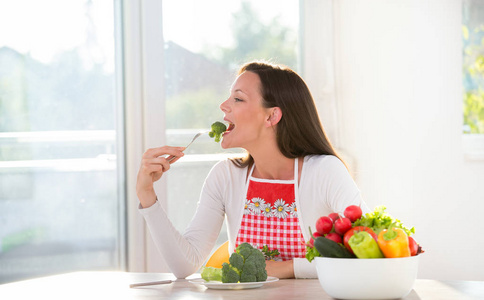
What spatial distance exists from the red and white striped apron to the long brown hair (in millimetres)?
95

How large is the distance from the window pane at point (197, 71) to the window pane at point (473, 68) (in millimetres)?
1215

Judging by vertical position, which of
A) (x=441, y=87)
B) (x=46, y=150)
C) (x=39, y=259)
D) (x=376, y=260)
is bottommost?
(x=39, y=259)

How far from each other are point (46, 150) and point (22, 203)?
0.88ft

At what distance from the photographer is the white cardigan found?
2.24 meters

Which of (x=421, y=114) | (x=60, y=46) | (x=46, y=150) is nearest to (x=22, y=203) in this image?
(x=46, y=150)

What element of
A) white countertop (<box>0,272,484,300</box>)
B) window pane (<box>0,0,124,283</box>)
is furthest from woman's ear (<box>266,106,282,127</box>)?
window pane (<box>0,0,124,283</box>)

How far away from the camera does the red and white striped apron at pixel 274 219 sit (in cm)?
225

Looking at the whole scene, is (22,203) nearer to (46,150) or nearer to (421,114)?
(46,150)

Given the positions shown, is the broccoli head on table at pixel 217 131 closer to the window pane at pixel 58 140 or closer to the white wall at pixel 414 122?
the window pane at pixel 58 140

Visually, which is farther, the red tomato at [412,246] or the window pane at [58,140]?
the window pane at [58,140]

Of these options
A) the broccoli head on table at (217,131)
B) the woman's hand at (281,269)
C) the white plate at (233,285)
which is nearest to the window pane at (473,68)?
the broccoli head on table at (217,131)

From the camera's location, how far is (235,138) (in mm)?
2436

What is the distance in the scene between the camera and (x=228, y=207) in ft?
7.99

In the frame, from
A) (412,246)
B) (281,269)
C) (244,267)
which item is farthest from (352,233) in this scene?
(281,269)
